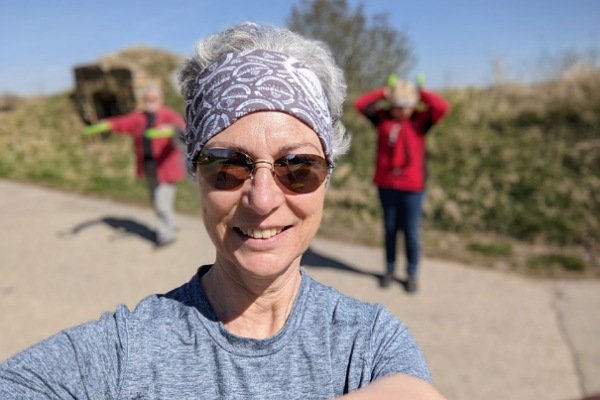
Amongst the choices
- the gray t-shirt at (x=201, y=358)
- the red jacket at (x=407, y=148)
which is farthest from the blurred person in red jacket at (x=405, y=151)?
the gray t-shirt at (x=201, y=358)

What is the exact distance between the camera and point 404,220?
5125mm

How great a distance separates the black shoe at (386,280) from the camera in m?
5.34

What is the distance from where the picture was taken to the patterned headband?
1.39 meters

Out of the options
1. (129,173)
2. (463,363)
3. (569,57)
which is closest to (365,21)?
(569,57)

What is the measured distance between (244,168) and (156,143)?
4.95 meters

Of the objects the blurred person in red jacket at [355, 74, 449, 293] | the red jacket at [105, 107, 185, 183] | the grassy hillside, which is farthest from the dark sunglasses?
the grassy hillside

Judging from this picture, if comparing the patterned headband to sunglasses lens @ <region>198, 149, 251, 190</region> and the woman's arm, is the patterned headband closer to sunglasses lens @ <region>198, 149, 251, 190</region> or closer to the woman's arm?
sunglasses lens @ <region>198, 149, 251, 190</region>

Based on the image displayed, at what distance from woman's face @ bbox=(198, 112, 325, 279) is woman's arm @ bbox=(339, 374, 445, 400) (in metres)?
0.44

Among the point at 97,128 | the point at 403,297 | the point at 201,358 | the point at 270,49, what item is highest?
the point at 270,49

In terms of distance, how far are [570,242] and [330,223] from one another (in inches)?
120

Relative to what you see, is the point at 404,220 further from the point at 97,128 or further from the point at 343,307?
the point at 343,307

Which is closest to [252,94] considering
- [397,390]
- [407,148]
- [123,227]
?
[397,390]

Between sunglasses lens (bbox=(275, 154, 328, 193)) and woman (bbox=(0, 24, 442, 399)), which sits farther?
sunglasses lens (bbox=(275, 154, 328, 193))

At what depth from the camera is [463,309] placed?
4.90 metres
